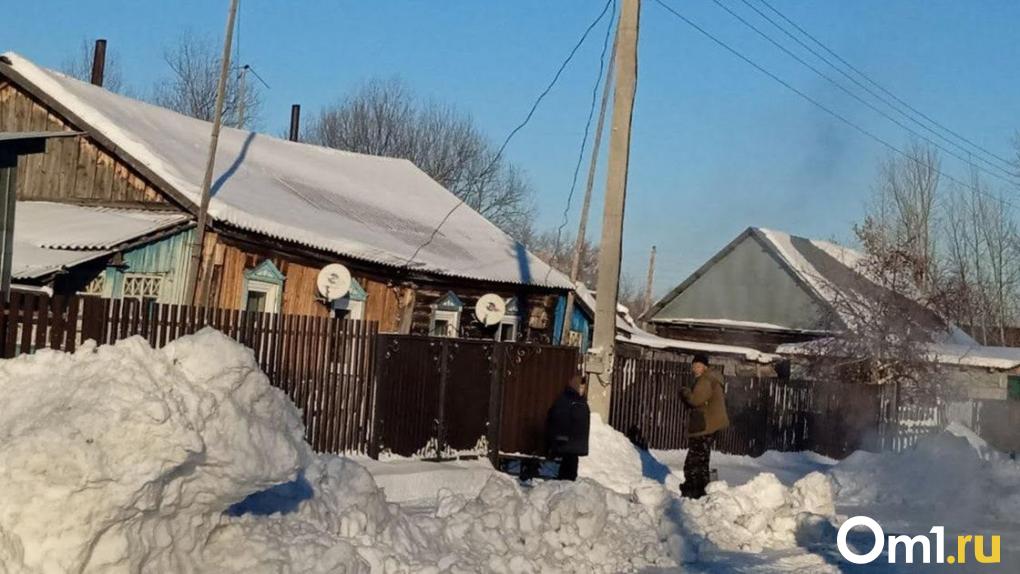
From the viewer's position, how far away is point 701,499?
49.6 feet

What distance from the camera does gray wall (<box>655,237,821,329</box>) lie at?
5034cm

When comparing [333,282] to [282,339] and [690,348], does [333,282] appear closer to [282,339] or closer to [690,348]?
[282,339]

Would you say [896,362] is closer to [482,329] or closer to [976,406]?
[976,406]

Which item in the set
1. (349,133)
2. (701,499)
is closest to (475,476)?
(701,499)

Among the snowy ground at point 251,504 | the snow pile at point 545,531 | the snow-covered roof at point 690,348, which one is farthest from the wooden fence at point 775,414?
the snow pile at point 545,531

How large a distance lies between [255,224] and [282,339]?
762 cm

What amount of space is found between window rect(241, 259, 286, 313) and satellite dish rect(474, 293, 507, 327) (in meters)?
6.15

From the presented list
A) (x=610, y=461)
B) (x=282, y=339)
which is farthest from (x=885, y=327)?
(x=282, y=339)

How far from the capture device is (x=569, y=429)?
53.5 ft

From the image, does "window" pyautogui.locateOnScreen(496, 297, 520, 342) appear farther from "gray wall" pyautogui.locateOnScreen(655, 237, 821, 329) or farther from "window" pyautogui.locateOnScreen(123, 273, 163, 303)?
"gray wall" pyautogui.locateOnScreen(655, 237, 821, 329)

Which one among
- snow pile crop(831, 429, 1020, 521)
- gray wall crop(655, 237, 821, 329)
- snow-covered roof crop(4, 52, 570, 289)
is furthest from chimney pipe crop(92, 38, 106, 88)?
gray wall crop(655, 237, 821, 329)

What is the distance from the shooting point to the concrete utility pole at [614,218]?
1833 cm

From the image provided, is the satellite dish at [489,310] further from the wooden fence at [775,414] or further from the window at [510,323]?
the wooden fence at [775,414]

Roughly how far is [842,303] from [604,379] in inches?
849
